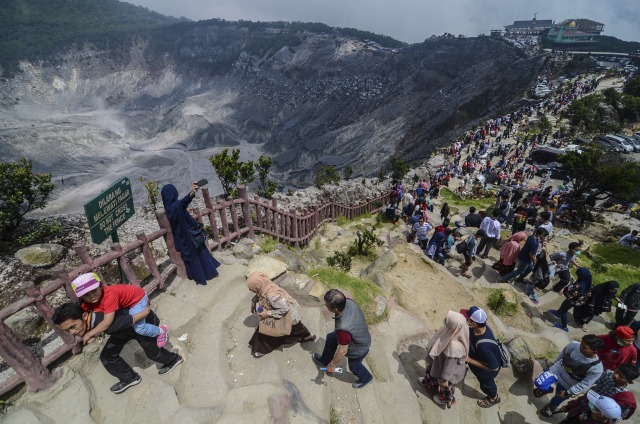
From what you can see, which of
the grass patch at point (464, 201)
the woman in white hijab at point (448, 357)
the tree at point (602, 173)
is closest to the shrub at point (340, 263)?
the woman in white hijab at point (448, 357)

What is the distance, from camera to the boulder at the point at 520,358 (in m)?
4.59

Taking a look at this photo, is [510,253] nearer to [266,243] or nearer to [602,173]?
[266,243]

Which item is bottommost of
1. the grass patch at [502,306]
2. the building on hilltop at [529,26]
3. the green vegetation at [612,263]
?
the green vegetation at [612,263]

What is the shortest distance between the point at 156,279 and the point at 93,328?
5.77 feet

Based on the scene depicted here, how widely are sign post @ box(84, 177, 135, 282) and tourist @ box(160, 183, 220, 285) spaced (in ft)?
1.80

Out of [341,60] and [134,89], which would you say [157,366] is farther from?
[134,89]

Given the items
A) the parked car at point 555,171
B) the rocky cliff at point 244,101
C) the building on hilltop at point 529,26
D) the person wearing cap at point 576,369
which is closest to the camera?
the person wearing cap at point 576,369

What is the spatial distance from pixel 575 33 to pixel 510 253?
264 feet

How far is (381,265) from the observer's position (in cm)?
734

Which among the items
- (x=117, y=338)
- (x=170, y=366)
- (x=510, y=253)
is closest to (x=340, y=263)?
(x=510, y=253)

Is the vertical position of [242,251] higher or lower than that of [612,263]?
higher

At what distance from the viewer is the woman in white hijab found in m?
3.45

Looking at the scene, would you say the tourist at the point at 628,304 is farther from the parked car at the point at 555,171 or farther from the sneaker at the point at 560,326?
the parked car at the point at 555,171

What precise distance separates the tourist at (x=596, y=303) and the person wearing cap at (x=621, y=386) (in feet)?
8.66
